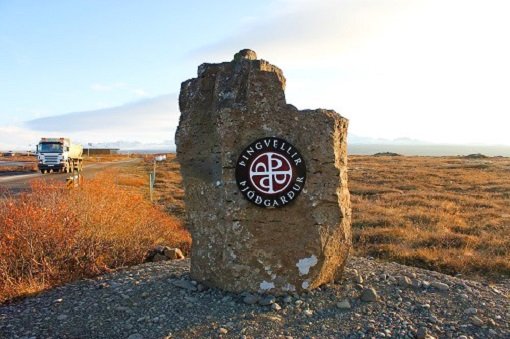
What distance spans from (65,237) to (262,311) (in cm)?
361

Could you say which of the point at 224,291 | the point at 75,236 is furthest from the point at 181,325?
the point at 75,236

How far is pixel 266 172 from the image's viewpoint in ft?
19.7

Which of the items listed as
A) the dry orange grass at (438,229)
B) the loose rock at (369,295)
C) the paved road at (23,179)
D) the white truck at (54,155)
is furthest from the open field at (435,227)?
the white truck at (54,155)

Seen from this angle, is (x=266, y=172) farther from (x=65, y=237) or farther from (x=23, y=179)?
(x=23, y=179)

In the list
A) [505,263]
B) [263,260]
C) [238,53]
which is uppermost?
[238,53]

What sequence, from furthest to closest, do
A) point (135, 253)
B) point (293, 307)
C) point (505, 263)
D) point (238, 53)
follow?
point (505, 263) < point (135, 253) < point (238, 53) < point (293, 307)

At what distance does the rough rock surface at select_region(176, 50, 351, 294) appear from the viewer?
6055 mm

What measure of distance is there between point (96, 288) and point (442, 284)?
4.92 metres

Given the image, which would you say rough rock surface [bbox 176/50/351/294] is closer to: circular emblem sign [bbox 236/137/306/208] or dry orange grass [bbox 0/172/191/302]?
circular emblem sign [bbox 236/137/306/208]

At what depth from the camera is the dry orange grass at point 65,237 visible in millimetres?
6922

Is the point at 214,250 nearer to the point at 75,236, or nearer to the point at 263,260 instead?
the point at 263,260

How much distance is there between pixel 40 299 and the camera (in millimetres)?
6223

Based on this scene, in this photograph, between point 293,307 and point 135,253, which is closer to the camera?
point 293,307

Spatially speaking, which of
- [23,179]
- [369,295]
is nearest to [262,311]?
[369,295]
